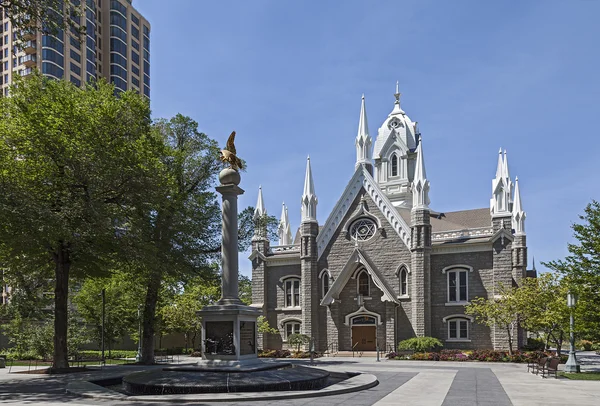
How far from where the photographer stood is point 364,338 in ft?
146

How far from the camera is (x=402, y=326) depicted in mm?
42938

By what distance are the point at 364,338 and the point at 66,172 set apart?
27303mm

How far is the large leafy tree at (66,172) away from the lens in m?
23.4

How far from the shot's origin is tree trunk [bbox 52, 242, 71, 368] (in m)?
26.4

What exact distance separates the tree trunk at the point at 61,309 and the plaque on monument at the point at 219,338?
9225 millimetres

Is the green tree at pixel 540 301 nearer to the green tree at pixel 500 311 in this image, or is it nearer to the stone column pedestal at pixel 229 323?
the green tree at pixel 500 311

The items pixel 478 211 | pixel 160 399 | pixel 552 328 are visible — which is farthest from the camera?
pixel 478 211

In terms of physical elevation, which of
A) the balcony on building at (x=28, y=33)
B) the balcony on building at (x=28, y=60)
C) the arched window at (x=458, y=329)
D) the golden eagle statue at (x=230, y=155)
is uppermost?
the balcony on building at (x=28, y=60)

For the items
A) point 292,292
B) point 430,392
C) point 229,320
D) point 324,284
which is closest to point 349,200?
point 324,284

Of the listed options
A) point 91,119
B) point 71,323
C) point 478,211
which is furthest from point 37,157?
point 478,211

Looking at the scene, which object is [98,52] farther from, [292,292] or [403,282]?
[403,282]

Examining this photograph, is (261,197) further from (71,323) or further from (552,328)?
(552,328)

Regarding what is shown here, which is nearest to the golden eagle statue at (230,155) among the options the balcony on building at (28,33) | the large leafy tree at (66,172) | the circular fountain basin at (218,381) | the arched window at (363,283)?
the large leafy tree at (66,172)

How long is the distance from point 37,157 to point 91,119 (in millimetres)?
2686
